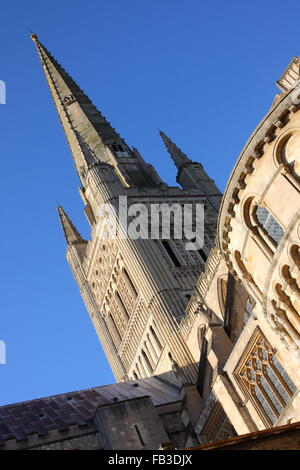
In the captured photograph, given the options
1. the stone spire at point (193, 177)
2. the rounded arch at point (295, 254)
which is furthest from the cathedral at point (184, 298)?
the stone spire at point (193, 177)

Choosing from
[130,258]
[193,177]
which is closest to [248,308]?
[130,258]

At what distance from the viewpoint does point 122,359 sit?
1677 inches

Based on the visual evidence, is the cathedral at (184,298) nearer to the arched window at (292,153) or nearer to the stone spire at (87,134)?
the arched window at (292,153)

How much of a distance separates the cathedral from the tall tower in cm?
11

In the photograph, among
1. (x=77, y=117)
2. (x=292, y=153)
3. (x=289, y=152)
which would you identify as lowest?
(x=292, y=153)

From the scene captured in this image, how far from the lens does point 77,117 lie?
5669 cm

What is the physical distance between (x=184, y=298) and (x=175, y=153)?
19741mm

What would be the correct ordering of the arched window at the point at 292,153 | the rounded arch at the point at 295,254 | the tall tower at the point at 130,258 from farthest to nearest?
the tall tower at the point at 130,258 → the rounded arch at the point at 295,254 → the arched window at the point at 292,153

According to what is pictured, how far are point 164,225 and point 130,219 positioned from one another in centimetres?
255

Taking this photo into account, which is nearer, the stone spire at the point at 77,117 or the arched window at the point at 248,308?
the arched window at the point at 248,308

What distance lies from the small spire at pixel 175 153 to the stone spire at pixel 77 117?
12.1 ft

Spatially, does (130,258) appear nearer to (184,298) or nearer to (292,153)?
(184,298)

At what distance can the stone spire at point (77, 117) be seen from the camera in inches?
2056

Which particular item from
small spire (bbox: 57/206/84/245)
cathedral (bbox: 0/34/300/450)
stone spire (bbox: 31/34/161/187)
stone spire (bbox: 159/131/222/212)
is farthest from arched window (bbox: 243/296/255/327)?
small spire (bbox: 57/206/84/245)
